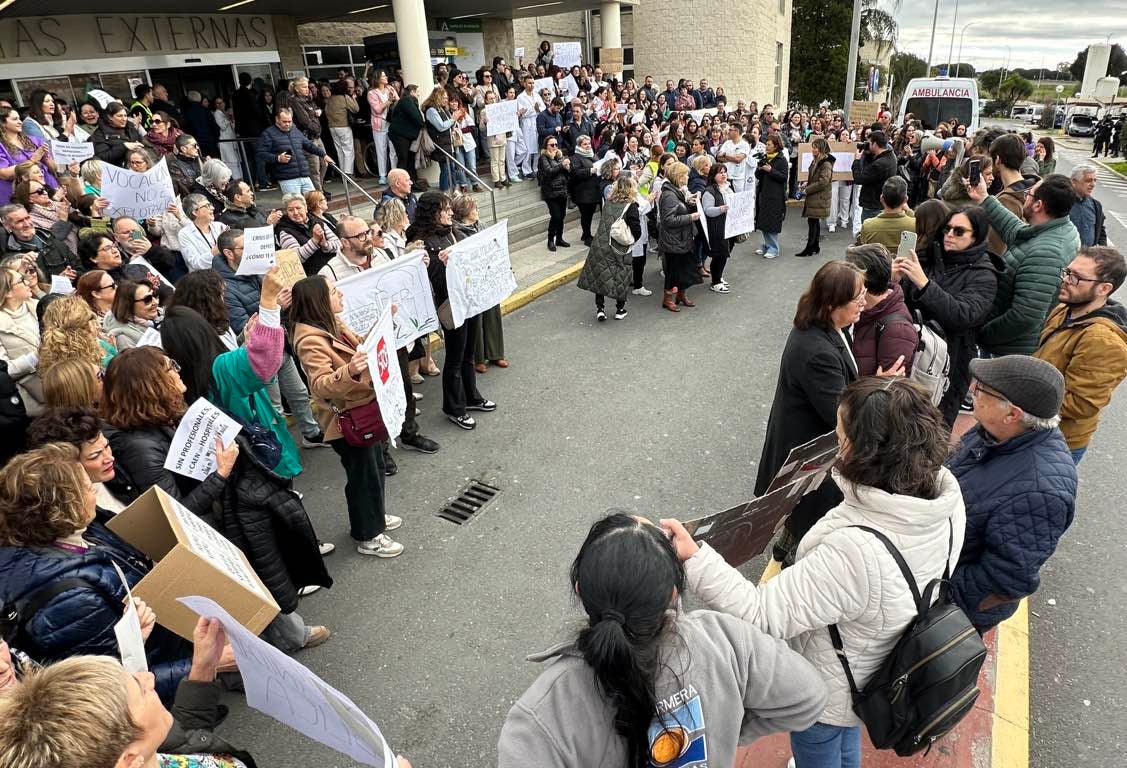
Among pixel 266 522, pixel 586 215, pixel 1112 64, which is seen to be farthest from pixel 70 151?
pixel 1112 64

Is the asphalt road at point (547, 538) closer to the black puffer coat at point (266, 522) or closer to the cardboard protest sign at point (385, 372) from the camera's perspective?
the black puffer coat at point (266, 522)

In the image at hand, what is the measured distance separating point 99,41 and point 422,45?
5327 mm

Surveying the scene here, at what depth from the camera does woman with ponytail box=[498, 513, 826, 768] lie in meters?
1.37

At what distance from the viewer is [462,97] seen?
1270cm

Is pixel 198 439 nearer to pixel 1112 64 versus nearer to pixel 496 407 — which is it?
pixel 496 407

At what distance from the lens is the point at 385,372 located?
147 inches

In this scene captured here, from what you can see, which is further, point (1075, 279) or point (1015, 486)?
point (1075, 279)

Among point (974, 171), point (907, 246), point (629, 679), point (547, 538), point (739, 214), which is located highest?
point (974, 171)

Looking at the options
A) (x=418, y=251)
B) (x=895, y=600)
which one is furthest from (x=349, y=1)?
(x=895, y=600)

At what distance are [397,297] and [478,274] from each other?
2.86 feet

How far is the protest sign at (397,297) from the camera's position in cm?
509

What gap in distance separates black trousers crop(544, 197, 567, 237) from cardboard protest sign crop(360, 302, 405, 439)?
→ 7.39 metres

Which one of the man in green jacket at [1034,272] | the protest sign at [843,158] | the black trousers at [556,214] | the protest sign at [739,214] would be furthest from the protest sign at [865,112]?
the man in green jacket at [1034,272]

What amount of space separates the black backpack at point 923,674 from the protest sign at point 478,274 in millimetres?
4350
